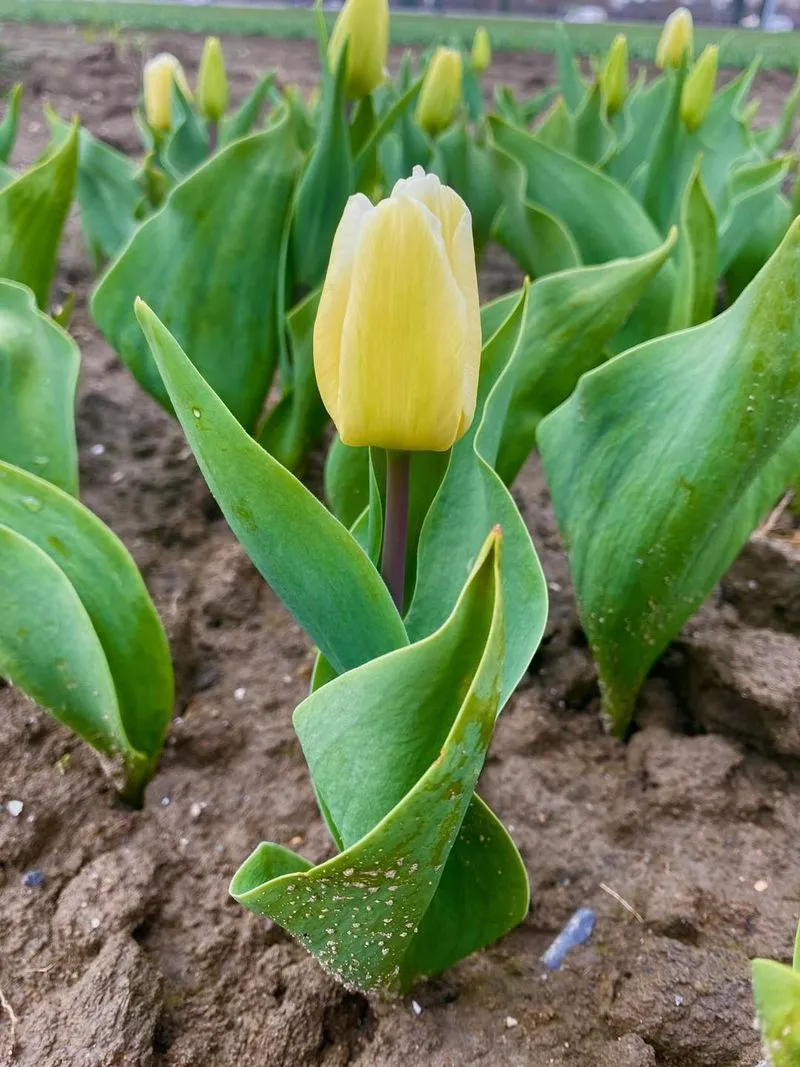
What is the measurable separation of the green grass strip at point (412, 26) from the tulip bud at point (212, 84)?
2.95 meters

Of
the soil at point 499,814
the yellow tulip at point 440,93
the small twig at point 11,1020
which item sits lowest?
the small twig at point 11,1020

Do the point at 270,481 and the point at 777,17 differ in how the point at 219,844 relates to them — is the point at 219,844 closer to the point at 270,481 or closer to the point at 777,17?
the point at 270,481

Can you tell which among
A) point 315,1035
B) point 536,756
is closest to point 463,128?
point 536,756

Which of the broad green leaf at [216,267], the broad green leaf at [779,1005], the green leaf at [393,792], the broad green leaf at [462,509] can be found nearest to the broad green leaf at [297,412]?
the broad green leaf at [216,267]

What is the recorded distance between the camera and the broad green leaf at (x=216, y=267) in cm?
106

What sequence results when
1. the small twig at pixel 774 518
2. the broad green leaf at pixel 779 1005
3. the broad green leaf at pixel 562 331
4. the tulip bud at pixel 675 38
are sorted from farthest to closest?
1. the tulip bud at pixel 675 38
2. the small twig at pixel 774 518
3. the broad green leaf at pixel 562 331
4. the broad green leaf at pixel 779 1005

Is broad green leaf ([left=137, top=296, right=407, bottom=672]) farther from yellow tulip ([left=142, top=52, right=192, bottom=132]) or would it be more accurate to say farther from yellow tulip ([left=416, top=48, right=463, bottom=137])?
yellow tulip ([left=142, top=52, right=192, bottom=132])

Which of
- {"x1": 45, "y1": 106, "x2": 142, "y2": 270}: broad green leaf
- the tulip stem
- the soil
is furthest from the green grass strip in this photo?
the tulip stem

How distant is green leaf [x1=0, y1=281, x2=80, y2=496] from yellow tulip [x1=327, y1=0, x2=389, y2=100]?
0.49m

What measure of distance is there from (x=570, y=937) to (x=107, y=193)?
1.31 m

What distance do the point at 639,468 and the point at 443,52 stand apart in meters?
0.85

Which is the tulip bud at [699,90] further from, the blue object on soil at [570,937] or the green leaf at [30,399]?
the blue object on soil at [570,937]

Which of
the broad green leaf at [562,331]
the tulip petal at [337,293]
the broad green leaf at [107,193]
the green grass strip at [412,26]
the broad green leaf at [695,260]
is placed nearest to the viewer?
the tulip petal at [337,293]

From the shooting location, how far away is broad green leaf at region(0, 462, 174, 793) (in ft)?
2.55
